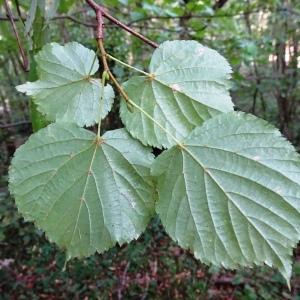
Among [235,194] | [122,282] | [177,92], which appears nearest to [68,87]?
[177,92]

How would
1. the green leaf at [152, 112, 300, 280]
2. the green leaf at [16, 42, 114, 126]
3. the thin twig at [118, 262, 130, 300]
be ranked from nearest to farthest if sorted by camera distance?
the green leaf at [152, 112, 300, 280]
the green leaf at [16, 42, 114, 126]
the thin twig at [118, 262, 130, 300]

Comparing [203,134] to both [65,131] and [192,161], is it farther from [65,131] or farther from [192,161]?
[65,131]

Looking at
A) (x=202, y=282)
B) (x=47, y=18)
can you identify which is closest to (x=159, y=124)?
(x=47, y=18)

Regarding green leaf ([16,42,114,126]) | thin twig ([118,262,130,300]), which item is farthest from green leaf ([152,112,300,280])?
thin twig ([118,262,130,300])

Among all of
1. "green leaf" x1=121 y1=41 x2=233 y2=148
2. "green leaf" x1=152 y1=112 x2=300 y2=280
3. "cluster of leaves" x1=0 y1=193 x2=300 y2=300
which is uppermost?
"green leaf" x1=121 y1=41 x2=233 y2=148

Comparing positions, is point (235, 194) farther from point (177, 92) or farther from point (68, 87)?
point (68, 87)

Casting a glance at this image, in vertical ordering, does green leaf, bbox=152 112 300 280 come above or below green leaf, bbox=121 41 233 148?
below

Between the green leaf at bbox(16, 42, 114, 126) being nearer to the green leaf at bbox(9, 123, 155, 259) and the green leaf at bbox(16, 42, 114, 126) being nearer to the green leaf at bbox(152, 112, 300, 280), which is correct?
the green leaf at bbox(9, 123, 155, 259)

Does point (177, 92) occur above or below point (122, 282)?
above

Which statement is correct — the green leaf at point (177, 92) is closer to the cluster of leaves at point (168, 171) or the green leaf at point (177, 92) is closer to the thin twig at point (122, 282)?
the cluster of leaves at point (168, 171)
